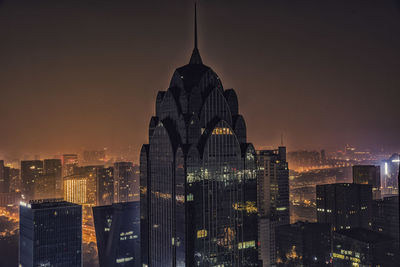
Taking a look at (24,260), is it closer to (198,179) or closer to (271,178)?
(198,179)

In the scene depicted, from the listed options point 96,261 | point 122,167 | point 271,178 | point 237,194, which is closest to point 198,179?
point 237,194

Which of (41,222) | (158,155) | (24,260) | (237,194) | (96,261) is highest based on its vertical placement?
(158,155)

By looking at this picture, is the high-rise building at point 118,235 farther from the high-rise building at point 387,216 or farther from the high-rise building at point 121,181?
the high-rise building at point 121,181

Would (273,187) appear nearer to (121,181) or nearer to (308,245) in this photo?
(308,245)

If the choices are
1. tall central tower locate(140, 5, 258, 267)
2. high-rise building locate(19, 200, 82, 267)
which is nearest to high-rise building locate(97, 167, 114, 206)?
high-rise building locate(19, 200, 82, 267)

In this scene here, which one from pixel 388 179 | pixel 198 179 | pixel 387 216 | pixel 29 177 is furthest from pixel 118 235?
pixel 388 179
